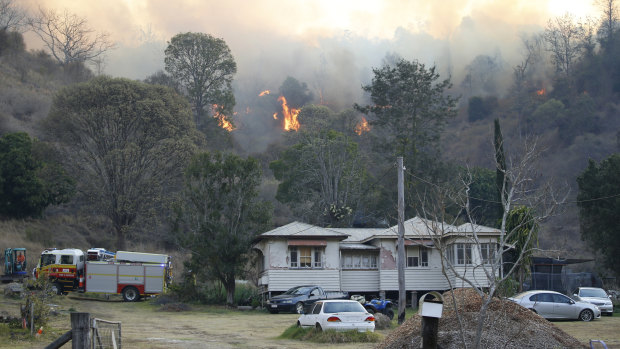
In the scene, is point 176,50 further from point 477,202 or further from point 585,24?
point 585,24

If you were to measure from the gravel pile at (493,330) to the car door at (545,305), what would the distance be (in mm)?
15533

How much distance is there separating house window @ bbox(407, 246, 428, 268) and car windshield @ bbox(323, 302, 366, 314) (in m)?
Result: 21.1

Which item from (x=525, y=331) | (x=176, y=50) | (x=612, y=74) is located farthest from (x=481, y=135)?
(x=525, y=331)

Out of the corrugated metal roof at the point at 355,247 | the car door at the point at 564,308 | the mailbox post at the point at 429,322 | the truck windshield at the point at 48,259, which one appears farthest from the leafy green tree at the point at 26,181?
the mailbox post at the point at 429,322

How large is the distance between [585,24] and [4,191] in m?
97.3

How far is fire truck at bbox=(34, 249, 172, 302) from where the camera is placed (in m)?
43.4

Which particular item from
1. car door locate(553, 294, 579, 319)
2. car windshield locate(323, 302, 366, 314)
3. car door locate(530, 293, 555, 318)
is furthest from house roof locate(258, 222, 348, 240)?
car windshield locate(323, 302, 366, 314)

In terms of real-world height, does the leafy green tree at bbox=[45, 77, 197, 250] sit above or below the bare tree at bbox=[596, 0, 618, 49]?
below

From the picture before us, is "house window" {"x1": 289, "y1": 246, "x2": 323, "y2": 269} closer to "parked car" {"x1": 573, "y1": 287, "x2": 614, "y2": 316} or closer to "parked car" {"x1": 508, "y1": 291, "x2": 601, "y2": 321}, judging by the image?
"parked car" {"x1": 508, "y1": 291, "x2": 601, "y2": 321}

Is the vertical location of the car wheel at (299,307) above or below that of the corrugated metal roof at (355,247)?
below

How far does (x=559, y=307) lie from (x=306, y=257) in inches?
656

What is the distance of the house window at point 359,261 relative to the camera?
45.0 m

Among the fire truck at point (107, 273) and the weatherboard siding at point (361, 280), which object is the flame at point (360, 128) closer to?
the weatherboard siding at point (361, 280)

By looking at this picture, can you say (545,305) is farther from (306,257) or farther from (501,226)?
(501,226)
